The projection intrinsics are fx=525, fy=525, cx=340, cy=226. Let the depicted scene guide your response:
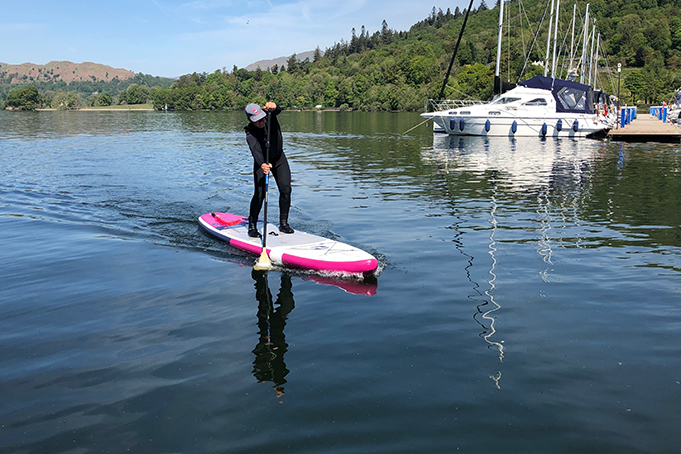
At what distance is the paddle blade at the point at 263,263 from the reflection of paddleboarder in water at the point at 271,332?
0.24 feet

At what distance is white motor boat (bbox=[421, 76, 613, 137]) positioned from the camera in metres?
36.5

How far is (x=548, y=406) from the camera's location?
14.8ft

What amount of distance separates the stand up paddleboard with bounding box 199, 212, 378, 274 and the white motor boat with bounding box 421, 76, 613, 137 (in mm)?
31415

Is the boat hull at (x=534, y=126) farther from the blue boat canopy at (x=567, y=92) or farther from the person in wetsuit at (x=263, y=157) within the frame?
the person in wetsuit at (x=263, y=157)

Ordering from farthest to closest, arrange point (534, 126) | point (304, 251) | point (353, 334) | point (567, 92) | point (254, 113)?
point (534, 126) < point (567, 92) < point (254, 113) < point (304, 251) < point (353, 334)

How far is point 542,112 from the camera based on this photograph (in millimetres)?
37094

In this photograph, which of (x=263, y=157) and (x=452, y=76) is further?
(x=452, y=76)

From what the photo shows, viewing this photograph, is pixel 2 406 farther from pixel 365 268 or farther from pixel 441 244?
pixel 441 244

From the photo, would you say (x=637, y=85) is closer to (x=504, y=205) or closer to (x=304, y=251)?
(x=504, y=205)

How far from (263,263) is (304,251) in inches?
26.9

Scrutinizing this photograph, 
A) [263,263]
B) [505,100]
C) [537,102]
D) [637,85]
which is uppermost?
[637,85]

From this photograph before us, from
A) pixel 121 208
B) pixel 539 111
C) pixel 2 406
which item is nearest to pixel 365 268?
pixel 2 406

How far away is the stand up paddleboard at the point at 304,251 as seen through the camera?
314 inches

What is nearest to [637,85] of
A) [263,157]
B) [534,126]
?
[534,126]
